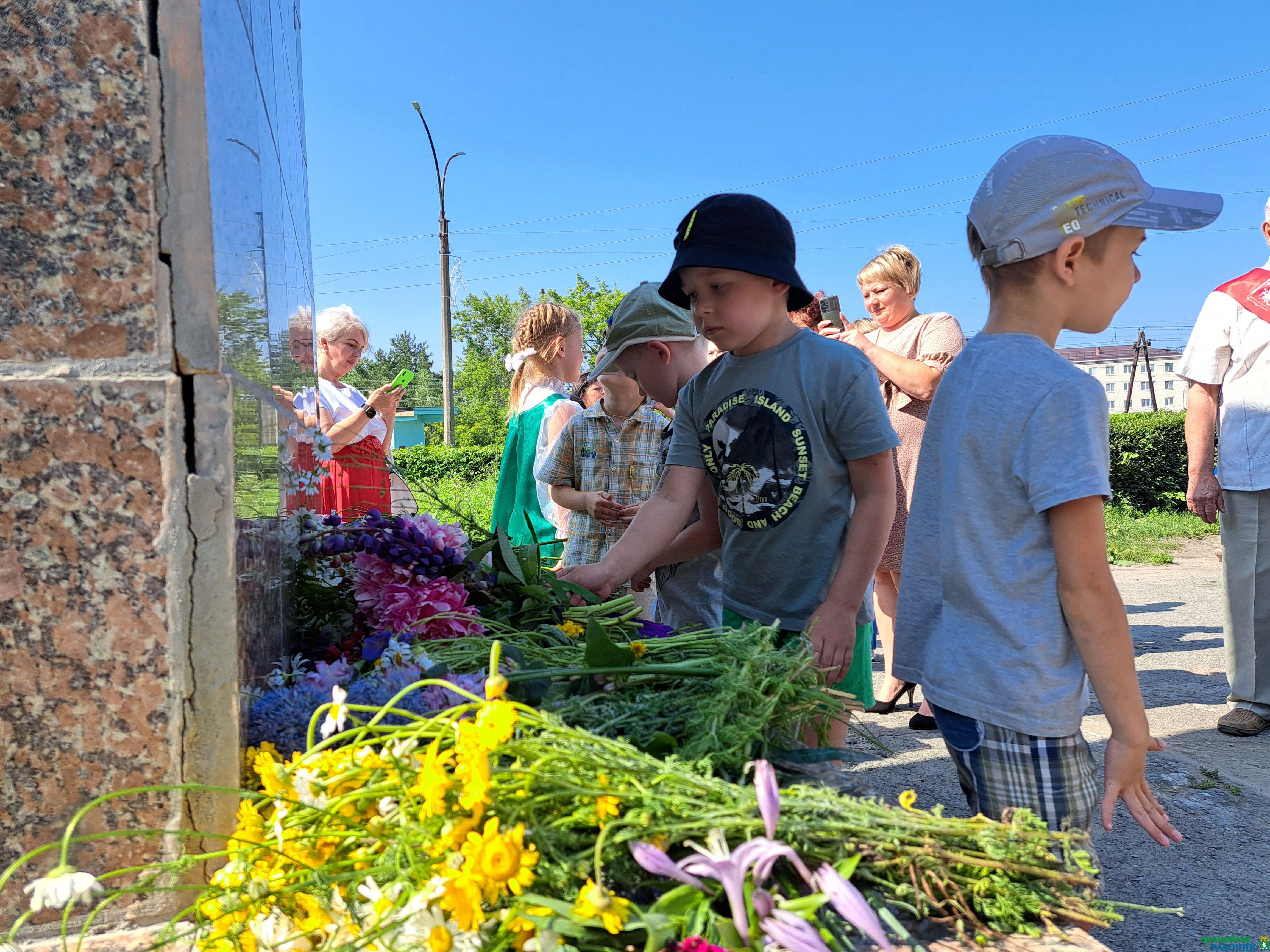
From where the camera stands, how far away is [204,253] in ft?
3.61

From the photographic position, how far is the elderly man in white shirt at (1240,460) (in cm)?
393

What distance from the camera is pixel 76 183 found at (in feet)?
3.50

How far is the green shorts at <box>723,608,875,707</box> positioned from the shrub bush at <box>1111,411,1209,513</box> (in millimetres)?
14858

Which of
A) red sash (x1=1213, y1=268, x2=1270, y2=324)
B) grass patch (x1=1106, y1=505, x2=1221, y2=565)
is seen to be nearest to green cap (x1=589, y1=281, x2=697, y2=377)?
red sash (x1=1213, y1=268, x2=1270, y2=324)

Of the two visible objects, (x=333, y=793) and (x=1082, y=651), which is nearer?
(x=333, y=793)

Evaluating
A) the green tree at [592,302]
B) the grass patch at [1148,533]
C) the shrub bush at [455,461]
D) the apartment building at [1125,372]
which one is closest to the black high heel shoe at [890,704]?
the grass patch at [1148,533]

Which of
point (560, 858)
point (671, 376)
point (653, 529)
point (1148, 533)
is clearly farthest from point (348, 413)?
point (1148, 533)

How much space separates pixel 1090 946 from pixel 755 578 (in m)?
1.28

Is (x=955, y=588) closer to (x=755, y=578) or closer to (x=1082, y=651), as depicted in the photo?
(x=1082, y=651)

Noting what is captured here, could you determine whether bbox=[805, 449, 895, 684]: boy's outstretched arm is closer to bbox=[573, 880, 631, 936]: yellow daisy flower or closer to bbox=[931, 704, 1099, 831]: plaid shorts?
bbox=[931, 704, 1099, 831]: plaid shorts

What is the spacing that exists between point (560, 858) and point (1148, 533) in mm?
13570

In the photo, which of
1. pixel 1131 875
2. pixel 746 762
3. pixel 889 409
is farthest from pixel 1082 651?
pixel 889 409

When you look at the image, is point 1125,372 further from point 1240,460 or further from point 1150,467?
point 1240,460

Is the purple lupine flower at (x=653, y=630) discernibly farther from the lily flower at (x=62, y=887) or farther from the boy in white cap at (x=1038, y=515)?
the lily flower at (x=62, y=887)
